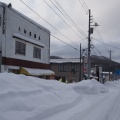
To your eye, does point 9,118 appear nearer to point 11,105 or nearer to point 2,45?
point 11,105

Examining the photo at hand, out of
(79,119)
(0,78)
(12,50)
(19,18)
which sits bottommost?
(79,119)

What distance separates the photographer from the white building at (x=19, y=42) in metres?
29.2

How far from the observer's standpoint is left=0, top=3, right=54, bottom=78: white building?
29239 mm

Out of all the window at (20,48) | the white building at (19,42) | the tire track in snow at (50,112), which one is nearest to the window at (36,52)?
the white building at (19,42)

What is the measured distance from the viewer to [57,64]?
70.0 m

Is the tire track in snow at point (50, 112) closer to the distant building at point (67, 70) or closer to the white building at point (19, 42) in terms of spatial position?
the white building at point (19, 42)

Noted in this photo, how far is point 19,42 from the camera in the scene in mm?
33094

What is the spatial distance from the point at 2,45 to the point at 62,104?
17.1 m

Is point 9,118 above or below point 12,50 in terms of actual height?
below

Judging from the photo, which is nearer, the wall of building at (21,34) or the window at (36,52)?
the wall of building at (21,34)

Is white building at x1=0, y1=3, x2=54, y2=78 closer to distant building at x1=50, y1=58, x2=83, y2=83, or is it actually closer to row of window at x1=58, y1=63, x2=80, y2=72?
distant building at x1=50, y1=58, x2=83, y2=83

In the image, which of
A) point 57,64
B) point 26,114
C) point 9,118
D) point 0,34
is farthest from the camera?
Result: point 57,64

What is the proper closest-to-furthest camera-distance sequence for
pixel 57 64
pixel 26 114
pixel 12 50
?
pixel 26 114, pixel 12 50, pixel 57 64

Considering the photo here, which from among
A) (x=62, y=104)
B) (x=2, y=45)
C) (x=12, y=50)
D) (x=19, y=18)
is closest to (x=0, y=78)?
(x=62, y=104)
